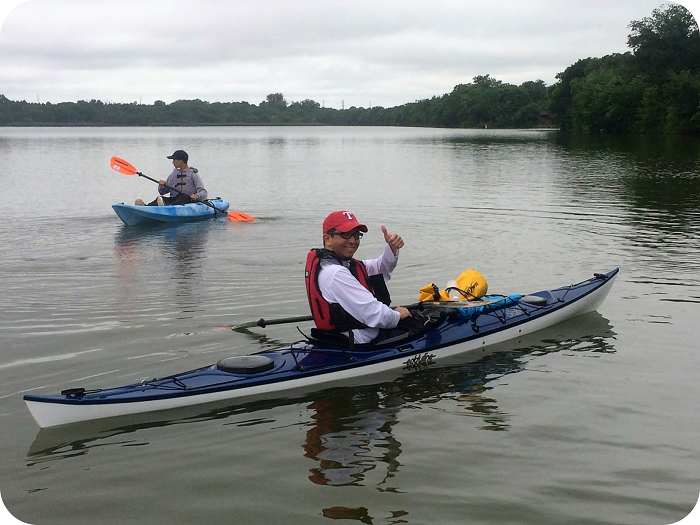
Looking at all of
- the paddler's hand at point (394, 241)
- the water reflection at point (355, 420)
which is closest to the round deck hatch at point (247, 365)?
the water reflection at point (355, 420)

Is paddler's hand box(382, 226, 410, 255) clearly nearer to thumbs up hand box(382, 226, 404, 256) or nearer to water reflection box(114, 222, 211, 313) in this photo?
thumbs up hand box(382, 226, 404, 256)

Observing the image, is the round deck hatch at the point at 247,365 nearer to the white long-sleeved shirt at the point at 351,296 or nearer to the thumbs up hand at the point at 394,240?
the white long-sleeved shirt at the point at 351,296

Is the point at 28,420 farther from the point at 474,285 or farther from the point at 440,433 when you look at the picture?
the point at 474,285

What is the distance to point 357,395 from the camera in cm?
581

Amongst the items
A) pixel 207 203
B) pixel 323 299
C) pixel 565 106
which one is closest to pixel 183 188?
pixel 207 203

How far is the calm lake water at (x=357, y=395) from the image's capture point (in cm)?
426

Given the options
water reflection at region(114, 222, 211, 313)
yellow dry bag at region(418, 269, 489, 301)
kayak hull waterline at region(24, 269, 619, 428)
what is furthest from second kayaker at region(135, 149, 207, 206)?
kayak hull waterline at region(24, 269, 619, 428)

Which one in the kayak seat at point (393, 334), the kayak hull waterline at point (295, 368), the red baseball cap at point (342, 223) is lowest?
the kayak hull waterline at point (295, 368)

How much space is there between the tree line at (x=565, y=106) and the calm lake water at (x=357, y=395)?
130ft

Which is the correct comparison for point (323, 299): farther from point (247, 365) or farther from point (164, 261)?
point (164, 261)

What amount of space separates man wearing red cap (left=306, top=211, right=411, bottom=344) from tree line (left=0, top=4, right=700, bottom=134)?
46.1 m

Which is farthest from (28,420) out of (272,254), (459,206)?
(459,206)

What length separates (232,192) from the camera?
22078mm

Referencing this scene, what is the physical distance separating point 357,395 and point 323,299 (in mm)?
867
